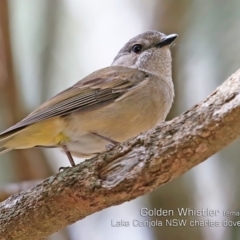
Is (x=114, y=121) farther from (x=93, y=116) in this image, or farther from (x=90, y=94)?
(x=90, y=94)

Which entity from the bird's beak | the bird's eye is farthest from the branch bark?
the bird's eye

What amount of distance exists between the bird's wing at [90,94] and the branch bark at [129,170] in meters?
0.64

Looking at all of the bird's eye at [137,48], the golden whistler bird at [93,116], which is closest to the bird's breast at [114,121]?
the golden whistler bird at [93,116]

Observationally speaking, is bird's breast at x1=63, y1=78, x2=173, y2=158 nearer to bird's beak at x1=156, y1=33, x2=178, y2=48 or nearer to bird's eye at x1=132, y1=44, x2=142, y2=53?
bird's beak at x1=156, y1=33, x2=178, y2=48

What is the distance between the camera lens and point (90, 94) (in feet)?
9.76

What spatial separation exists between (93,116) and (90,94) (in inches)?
8.2

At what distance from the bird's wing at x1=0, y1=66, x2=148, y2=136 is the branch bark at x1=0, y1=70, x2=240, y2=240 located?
25.2 inches

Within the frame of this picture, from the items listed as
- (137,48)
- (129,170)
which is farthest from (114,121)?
(137,48)

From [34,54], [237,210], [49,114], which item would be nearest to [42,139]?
[49,114]

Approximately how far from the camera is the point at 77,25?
15.4 ft

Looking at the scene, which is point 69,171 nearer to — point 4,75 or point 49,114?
point 49,114

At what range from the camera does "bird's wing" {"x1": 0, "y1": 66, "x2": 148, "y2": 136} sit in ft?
9.28

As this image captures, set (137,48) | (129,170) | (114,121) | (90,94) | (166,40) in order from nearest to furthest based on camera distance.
Answer: (129,170) < (114,121) < (90,94) < (166,40) < (137,48)

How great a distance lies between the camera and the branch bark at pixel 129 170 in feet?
5.59
